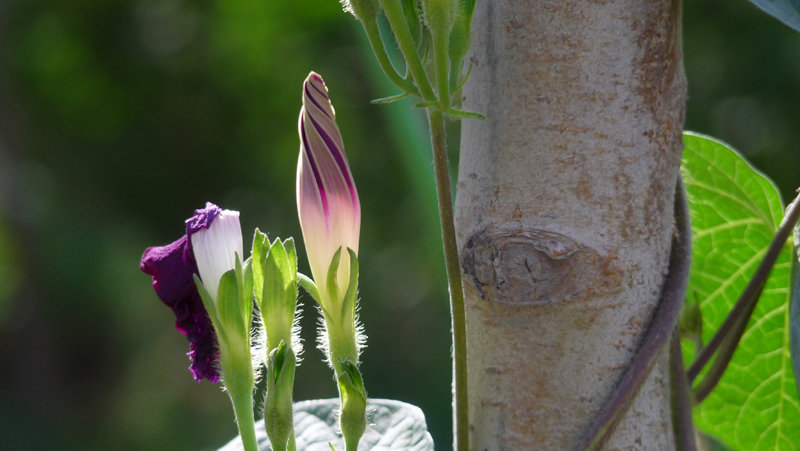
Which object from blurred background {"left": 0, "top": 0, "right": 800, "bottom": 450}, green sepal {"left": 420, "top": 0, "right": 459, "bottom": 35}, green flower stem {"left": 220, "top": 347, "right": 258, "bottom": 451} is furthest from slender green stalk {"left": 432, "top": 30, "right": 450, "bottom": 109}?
blurred background {"left": 0, "top": 0, "right": 800, "bottom": 450}

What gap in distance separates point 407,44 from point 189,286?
0.11 metres

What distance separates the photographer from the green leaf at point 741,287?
0.41m

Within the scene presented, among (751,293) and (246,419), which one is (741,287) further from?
(246,419)

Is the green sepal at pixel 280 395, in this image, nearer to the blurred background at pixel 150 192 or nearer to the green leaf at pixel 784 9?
the green leaf at pixel 784 9

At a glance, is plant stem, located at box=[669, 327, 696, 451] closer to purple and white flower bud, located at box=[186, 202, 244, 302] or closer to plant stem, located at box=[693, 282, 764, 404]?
plant stem, located at box=[693, 282, 764, 404]

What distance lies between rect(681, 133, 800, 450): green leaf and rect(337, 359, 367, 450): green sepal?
0.22 metres

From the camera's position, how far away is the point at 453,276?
10.1 inches

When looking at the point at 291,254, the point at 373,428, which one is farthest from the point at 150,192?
the point at 291,254

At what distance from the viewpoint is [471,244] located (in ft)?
0.91

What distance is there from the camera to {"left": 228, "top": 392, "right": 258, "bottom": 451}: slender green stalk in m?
0.26

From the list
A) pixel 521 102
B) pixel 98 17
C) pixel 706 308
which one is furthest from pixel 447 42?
pixel 98 17

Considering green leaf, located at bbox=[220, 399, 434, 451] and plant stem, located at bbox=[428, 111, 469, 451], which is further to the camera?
green leaf, located at bbox=[220, 399, 434, 451]

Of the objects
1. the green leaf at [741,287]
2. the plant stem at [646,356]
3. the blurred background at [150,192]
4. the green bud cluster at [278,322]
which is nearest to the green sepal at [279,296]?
the green bud cluster at [278,322]

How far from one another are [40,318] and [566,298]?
2.18 metres
